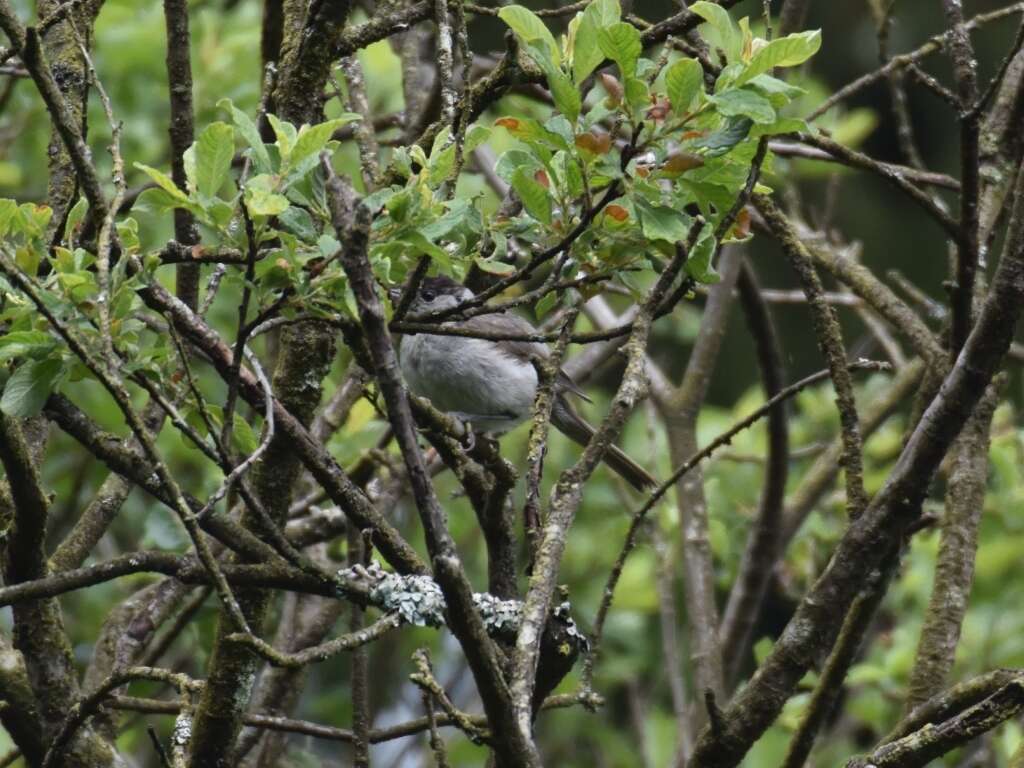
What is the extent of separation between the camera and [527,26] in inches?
88.2

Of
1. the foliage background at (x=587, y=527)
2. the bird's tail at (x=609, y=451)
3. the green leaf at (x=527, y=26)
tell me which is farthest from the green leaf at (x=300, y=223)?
the bird's tail at (x=609, y=451)

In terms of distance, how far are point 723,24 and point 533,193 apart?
39 cm

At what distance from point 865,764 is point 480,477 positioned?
3.31ft

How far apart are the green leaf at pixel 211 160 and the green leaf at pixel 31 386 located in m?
0.33

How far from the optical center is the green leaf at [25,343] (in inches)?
80.9

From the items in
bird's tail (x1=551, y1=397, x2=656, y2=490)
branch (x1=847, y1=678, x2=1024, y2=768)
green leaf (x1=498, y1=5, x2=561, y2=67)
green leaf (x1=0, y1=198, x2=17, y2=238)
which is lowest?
branch (x1=847, y1=678, x2=1024, y2=768)

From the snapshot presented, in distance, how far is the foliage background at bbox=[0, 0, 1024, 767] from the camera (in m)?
5.22

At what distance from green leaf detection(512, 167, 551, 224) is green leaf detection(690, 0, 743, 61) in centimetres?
35

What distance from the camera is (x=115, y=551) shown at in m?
5.97

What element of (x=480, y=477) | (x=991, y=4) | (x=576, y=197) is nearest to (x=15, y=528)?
(x=480, y=477)

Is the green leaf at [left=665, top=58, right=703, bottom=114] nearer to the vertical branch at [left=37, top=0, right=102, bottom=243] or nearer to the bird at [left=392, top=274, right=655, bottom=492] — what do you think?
the vertical branch at [left=37, top=0, right=102, bottom=243]

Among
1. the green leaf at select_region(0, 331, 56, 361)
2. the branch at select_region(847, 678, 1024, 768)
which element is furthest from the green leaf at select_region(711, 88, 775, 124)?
the green leaf at select_region(0, 331, 56, 361)

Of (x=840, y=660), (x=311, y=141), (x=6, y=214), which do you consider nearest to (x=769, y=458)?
(x=840, y=660)

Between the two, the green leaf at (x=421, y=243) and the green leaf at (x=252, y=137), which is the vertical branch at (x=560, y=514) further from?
the green leaf at (x=252, y=137)
